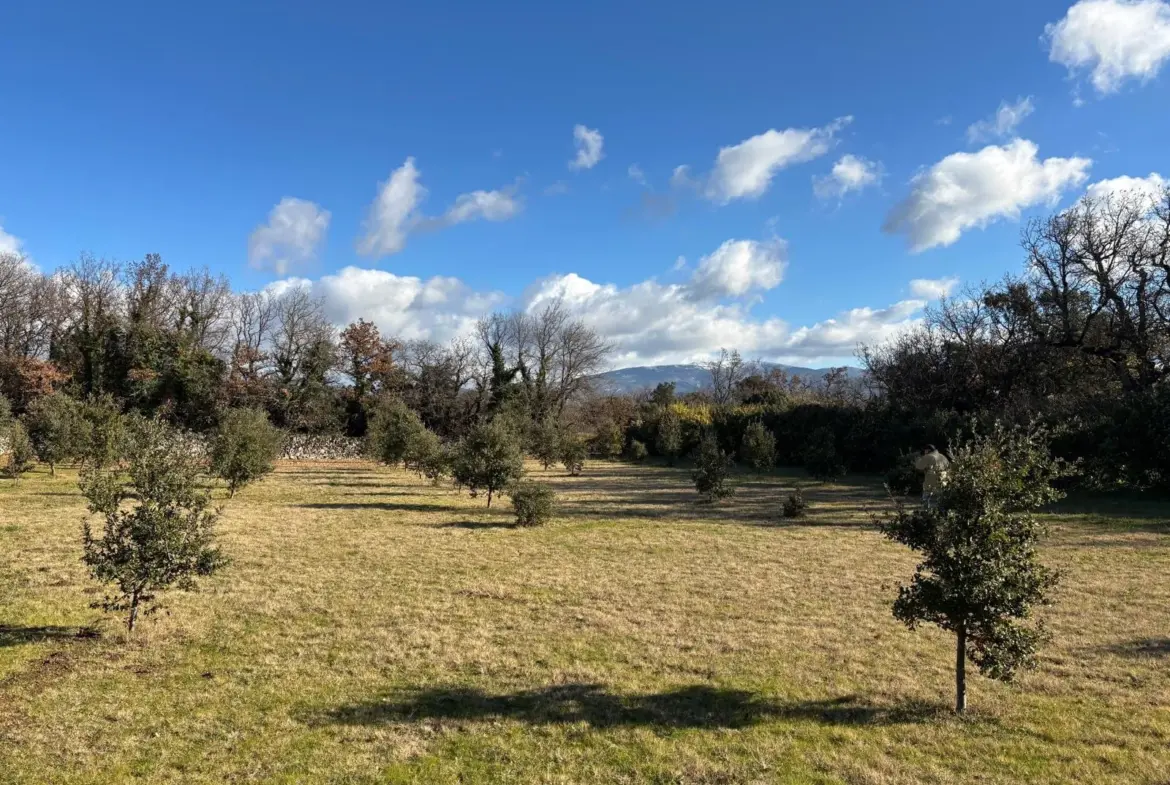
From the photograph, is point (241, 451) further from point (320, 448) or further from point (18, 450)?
point (320, 448)

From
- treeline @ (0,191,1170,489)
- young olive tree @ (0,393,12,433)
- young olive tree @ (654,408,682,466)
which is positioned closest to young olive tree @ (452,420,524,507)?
treeline @ (0,191,1170,489)

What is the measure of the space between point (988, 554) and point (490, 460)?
13.6 m

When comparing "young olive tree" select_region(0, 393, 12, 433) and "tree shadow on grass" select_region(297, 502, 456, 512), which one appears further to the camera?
"young olive tree" select_region(0, 393, 12, 433)

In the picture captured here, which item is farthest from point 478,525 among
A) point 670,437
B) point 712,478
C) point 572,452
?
point 670,437

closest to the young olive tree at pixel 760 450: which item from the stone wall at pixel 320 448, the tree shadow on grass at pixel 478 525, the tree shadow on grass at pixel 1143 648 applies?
the tree shadow on grass at pixel 478 525

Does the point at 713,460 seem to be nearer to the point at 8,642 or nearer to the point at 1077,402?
the point at 1077,402

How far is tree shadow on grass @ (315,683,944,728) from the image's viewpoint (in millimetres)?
5492

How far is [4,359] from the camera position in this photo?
31.9 metres

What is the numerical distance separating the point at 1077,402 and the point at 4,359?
1940 inches

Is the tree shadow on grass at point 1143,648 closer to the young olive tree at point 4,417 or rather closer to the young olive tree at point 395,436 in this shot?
the young olive tree at point 395,436

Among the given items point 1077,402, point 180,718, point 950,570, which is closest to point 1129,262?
point 1077,402

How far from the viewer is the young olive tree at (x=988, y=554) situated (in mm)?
5355

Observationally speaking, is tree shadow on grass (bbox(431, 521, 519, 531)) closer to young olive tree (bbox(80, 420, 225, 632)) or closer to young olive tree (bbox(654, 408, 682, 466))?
young olive tree (bbox(80, 420, 225, 632))

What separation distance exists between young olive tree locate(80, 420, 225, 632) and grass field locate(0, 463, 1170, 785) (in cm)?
82
